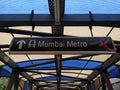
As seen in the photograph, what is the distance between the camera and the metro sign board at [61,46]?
4.66 meters

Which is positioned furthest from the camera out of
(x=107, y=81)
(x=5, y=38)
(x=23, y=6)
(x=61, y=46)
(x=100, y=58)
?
(x=100, y=58)

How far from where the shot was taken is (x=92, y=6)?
561 cm

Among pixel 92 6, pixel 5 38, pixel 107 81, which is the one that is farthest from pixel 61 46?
pixel 107 81

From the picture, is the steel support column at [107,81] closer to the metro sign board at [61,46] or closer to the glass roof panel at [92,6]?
the glass roof panel at [92,6]

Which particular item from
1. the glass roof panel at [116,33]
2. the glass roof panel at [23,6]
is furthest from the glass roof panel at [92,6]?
the glass roof panel at [116,33]

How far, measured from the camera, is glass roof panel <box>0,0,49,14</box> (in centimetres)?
539

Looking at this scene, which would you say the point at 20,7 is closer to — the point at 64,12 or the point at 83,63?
the point at 64,12

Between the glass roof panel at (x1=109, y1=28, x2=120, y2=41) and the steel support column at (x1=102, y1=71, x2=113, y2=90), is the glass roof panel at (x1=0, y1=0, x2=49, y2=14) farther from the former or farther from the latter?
the steel support column at (x1=102, y1=71, x2=113, y2=90)

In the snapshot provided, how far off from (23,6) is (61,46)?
1.46 meters

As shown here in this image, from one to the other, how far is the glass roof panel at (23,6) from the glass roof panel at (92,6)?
0.52 meters

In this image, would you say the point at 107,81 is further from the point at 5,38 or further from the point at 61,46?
the point at 61,46

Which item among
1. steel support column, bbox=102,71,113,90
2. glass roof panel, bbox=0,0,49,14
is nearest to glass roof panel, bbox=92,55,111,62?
steel support column, bbox=102,71,113,90

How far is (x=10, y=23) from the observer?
5543 mm

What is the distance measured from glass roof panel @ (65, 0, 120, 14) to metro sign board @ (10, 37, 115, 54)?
0.90 metres
